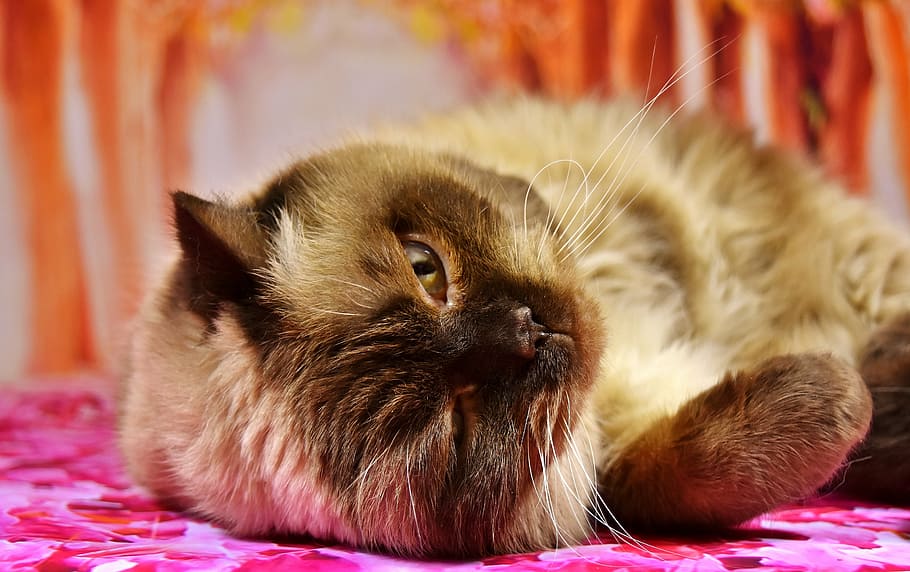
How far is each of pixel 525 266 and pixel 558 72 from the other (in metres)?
2.09

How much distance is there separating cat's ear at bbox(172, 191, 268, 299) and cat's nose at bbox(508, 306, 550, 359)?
31 cm

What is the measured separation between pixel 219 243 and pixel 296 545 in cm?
36

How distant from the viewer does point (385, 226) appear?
1.00m

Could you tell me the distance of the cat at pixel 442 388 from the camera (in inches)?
36.0

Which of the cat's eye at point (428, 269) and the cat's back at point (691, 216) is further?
the cat's back at point (691, 216)

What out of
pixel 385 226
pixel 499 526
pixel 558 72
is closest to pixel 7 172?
pixel 558 72

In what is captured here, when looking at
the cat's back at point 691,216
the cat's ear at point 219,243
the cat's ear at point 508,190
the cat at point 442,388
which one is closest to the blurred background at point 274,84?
the cat's back at point 691,216

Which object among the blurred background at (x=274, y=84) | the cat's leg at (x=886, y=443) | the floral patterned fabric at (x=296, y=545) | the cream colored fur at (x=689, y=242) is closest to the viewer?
the floral patterned fabric at (x=296, y=545)

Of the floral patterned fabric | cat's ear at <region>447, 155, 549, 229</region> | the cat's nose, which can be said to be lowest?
the floral patterned fabric

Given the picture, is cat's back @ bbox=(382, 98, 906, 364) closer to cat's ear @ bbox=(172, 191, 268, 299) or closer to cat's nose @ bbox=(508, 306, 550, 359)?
cat's nose @ bbox=(508, 306, 550, 359)

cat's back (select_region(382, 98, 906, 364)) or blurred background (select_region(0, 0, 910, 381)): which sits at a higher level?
blurred background (select_region(0, 0, 910, 381))

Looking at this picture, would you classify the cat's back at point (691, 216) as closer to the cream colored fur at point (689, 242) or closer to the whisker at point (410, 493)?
the cream colored fur at point (689, 242)

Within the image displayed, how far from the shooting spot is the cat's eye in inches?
38.4

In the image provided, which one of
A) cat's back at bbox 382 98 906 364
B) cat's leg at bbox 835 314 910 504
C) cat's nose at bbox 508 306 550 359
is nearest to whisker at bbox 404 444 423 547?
cat's nose at bbox 508 306 550 359
